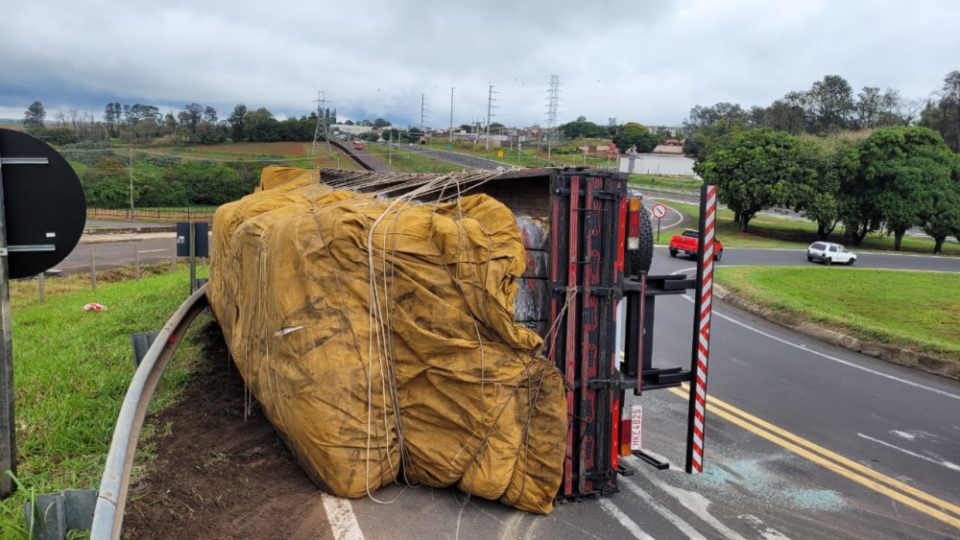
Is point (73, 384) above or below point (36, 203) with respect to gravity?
below

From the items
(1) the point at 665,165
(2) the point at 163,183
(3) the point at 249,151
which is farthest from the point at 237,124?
(1) the point at 665,165

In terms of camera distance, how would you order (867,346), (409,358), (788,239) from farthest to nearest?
1. (788,239)
2. (867,346)
3. (409,358)

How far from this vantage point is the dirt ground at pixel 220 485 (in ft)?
12.5

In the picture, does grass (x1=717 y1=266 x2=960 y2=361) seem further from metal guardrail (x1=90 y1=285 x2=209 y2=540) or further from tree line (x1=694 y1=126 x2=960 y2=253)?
tree line (x1=694 y1=126 x2=960 y2=253)

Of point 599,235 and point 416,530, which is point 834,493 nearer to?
point 599,235

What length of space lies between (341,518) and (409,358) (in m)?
1.04

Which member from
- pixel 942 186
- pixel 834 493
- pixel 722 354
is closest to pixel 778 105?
pixel 942 186

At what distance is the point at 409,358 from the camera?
428 centimetres

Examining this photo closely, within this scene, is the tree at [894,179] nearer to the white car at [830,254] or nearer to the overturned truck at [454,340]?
the white car at [830,254]

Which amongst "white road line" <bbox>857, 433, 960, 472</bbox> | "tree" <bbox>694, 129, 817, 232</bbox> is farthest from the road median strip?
"tree" <bbox>694, 129, 817, 232</bbox>

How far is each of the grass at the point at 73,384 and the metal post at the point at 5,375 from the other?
0.67 feet

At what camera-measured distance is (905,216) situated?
36.7 meters

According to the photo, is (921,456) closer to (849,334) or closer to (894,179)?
(849,334)

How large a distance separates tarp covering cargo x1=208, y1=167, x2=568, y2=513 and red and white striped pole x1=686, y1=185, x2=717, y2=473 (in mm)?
1271
